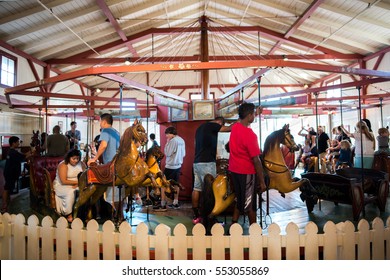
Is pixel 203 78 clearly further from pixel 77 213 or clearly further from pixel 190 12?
pixel 77 213

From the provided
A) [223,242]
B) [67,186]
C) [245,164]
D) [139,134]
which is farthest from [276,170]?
[67,186]

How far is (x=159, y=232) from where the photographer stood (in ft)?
8.25

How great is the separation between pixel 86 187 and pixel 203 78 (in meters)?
4.86

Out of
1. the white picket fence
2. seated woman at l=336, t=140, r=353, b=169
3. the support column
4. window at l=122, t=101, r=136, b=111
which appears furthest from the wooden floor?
the support column

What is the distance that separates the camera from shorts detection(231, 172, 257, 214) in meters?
3.13

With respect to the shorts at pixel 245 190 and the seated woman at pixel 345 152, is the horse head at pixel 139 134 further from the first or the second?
the seated woman at pixel 345 152

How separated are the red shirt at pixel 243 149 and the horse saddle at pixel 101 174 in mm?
1385

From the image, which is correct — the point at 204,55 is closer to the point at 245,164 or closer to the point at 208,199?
the point at 208,199

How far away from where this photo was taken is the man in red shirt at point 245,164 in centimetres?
307

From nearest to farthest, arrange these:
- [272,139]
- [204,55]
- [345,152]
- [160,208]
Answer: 1. [272,139]
2. [160,208]
3. [345,152]
4. [204,55]

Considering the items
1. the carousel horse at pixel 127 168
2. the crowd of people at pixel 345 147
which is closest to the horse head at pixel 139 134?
the carousel horse at pixel 127 168

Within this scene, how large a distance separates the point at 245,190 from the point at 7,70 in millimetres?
8211

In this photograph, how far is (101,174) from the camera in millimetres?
3564

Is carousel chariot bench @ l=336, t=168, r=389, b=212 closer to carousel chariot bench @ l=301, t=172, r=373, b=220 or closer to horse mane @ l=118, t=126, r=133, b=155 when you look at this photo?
carousel chariot bench @ l=301, t=172, r=373, b=220
